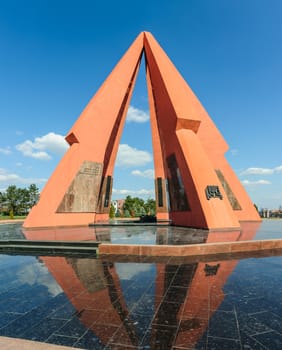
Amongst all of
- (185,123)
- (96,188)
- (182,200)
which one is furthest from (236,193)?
(96,188)

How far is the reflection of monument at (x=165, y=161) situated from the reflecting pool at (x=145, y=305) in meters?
6.02

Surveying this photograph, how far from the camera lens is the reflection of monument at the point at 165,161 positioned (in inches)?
430

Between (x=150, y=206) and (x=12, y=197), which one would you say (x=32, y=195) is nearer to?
(x=12, y=197)

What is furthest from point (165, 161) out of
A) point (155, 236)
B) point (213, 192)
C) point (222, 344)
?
point (222, 344)

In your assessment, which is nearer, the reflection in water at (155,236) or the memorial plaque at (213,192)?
the reflection in water at (155,236)

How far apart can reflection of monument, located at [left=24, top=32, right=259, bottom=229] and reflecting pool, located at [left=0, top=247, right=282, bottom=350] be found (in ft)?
19.7

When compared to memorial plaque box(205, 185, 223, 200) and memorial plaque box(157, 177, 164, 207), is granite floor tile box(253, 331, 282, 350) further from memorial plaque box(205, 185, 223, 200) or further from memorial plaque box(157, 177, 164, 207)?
memorial plaque box(157, 177, 164, 207)

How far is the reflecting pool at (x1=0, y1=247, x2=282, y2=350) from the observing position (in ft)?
7.50

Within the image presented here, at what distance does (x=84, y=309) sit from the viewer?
9.61 ft

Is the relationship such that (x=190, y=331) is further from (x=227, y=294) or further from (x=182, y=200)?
(x=182, y=200)

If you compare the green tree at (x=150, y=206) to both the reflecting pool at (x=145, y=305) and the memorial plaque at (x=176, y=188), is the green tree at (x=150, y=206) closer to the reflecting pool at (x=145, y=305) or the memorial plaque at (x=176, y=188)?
the memorial plaque at (x=176, y=188)

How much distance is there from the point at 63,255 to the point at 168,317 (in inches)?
173

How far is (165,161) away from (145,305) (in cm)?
1284

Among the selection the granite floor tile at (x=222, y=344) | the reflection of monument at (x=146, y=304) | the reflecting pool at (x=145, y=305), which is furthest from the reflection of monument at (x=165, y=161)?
the granite floor tile at (x=222, y=344)
